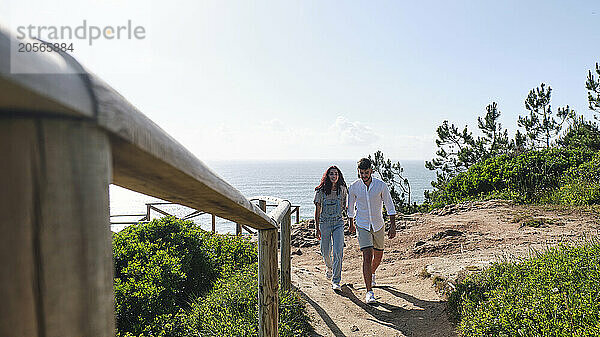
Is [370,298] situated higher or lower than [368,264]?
lower

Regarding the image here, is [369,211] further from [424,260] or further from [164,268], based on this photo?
[424,260]

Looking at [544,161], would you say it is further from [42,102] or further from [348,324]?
[42,102]

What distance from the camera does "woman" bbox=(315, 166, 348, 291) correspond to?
635 centimetres

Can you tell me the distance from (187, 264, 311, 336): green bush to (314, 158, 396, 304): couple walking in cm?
117

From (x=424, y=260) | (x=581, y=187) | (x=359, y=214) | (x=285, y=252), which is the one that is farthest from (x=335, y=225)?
(x=581, y=187)

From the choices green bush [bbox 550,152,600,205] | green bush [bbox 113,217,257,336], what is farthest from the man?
green bush [bbox 550,152,600,205]

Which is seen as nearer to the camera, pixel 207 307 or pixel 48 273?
pixel 48 273

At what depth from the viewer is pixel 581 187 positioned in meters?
11.5

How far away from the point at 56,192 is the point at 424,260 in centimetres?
834

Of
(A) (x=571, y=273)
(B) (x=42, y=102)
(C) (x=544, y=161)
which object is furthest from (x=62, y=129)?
(C) (x=544, y=161)

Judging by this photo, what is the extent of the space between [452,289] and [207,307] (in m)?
3.13

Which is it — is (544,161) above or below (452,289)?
above

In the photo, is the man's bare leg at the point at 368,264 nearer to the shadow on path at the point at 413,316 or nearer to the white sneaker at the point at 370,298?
the white sneaker at the point at 370,298

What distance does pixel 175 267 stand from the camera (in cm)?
538
